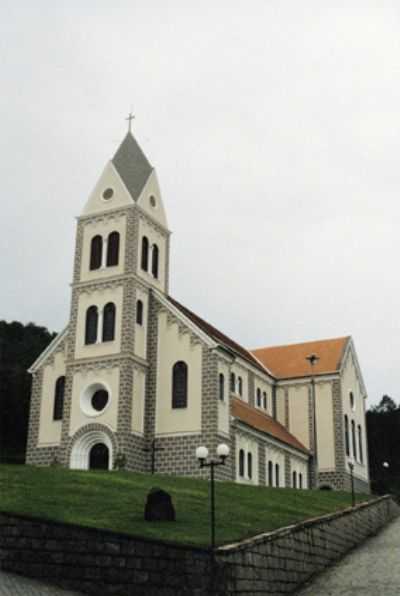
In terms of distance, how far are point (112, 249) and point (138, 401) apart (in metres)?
10.0

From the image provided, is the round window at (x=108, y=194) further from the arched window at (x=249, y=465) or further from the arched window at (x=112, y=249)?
the arched window at (x=249, y=465)

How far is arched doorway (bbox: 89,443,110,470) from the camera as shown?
46406 mm

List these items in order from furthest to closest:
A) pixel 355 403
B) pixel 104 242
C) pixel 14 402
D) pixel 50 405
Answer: pixel 14 402
pixel 355 403
pixel 104 242
pixel 50 405

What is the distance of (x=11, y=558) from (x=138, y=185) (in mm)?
33422

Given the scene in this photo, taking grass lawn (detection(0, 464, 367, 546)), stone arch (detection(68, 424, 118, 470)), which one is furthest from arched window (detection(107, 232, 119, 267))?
grass lawn (detection(0, 464, 367, 546))

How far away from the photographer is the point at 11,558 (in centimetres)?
2200

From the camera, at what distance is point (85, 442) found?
47.2 meters

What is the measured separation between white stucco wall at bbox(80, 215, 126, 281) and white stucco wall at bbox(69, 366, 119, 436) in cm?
627

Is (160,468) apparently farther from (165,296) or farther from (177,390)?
(165,296)

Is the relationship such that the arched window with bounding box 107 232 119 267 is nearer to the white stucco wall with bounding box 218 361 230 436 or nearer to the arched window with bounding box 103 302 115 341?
the arched window with bounding box 103 302 115 341

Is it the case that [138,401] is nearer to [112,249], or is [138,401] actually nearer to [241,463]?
[241,463]

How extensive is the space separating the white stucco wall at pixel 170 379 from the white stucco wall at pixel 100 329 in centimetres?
270

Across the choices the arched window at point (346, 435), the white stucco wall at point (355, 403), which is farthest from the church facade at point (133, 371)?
the white stucco wall at point (355, 403)

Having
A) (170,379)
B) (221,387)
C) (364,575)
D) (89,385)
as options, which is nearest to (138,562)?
(364,575)
